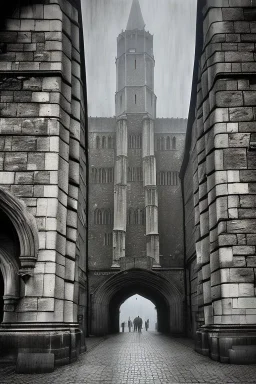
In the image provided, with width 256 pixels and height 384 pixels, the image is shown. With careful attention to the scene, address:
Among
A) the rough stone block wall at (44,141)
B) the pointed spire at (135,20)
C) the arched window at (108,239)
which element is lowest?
the rough stone block wall at (44,141)

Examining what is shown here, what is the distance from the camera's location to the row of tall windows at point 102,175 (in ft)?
175

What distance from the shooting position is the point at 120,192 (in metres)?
50.7

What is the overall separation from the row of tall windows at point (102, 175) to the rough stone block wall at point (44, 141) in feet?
140

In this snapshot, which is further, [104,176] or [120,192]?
[104,176]

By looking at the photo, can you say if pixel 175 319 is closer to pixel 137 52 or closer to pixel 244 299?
pixel 244 299

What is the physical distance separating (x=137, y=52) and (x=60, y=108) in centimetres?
5303

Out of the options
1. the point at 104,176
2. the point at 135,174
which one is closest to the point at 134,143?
the point at 135,174

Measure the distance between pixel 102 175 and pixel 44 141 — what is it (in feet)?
146

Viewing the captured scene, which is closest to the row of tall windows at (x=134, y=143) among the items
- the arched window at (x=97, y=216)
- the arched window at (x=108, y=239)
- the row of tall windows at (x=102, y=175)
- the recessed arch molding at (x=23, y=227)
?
the row of tall windows at (x=102, y=175)

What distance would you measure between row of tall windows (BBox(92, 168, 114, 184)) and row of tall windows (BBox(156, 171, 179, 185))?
5.19 meters

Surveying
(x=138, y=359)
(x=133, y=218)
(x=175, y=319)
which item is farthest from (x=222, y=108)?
(x=133, y=218)

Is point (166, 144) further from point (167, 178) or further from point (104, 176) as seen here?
point (104, 176)

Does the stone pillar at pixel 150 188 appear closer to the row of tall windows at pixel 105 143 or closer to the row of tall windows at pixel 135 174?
the row of tall windows at pixel 135 174

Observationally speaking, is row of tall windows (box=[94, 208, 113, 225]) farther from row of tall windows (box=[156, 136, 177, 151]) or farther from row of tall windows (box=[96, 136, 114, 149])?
row of tall windows (box=[156, 136, 177, 151])
